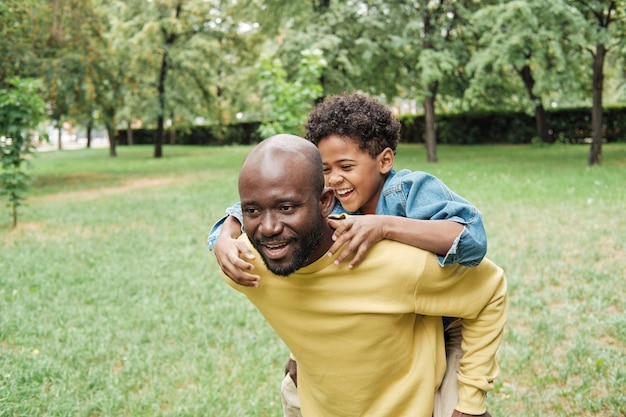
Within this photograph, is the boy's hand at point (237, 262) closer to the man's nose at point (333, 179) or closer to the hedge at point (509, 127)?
the man's nose at point (333, 179)

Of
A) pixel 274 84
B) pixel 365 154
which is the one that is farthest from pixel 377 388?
pixel 274 84

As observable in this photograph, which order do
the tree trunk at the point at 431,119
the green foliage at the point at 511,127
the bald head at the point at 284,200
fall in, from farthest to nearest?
the green foliage at the point at 511,127, the tree trunk at the point at 431,119, the bald head at the point at 284,200

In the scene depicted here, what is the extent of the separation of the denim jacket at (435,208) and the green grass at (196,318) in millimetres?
2296

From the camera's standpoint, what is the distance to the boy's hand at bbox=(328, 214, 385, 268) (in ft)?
5.07

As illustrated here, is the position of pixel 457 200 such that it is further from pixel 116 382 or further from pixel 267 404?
pixel 116 382

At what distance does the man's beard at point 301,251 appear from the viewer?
154 centimetres

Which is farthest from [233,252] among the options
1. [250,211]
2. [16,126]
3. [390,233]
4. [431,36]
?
[431,36]

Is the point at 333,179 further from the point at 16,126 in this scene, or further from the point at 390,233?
the point at 16,126

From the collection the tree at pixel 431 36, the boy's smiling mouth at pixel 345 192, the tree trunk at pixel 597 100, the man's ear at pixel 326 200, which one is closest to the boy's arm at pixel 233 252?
the man's ear at pixel 326 200

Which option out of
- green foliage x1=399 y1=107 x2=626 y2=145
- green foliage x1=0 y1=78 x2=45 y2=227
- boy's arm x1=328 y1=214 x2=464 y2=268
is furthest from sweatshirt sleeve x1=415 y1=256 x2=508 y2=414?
green foliage x1=399 y1=107 x2=626 y2=145

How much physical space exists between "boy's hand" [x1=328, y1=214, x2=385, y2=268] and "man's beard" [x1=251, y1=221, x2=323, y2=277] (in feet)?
0.17

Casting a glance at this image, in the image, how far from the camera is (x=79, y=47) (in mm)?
16797

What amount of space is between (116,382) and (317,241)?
310 centimetres

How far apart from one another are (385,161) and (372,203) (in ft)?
0.53
